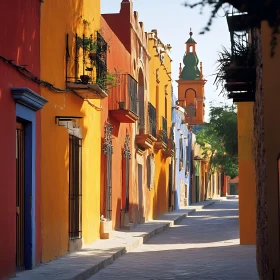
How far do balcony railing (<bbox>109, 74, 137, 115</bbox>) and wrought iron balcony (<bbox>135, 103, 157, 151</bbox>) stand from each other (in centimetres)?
242

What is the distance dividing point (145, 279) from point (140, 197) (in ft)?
56.4

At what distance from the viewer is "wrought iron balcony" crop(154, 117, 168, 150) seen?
33.8 metres

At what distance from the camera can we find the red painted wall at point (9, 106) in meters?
10.8

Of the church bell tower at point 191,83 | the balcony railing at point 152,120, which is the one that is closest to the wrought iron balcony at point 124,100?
the balcony railing at point 152,120

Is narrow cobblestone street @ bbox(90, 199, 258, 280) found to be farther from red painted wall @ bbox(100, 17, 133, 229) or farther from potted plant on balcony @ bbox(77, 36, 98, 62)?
potted plant on balcony @ bbox(77, 36, 98, 62)

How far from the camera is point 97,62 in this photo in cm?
1705

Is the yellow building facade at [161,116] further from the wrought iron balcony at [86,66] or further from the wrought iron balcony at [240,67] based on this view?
the wrought iron balcony at [240,67]

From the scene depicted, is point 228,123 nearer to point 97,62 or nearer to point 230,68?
point 97,62

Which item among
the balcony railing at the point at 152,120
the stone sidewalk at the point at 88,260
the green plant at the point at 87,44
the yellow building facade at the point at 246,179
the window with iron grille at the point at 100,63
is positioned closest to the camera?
the stone sidewalk at the point at 88,260

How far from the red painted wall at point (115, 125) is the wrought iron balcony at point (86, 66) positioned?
3164 mm

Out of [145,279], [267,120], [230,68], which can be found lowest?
[145,279]

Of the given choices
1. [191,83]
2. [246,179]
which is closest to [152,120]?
[246,179]

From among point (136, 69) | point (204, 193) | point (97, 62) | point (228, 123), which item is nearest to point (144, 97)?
point (136, 69)

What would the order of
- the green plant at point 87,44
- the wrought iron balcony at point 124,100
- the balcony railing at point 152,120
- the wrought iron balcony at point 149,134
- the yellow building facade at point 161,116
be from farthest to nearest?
the yellow building facade at point 161,116
the balcony railing at point 152,120
the wrought iron balcony at point 149,134
the wrought iron balcony at point 124,100
the green plant at point 87,44
